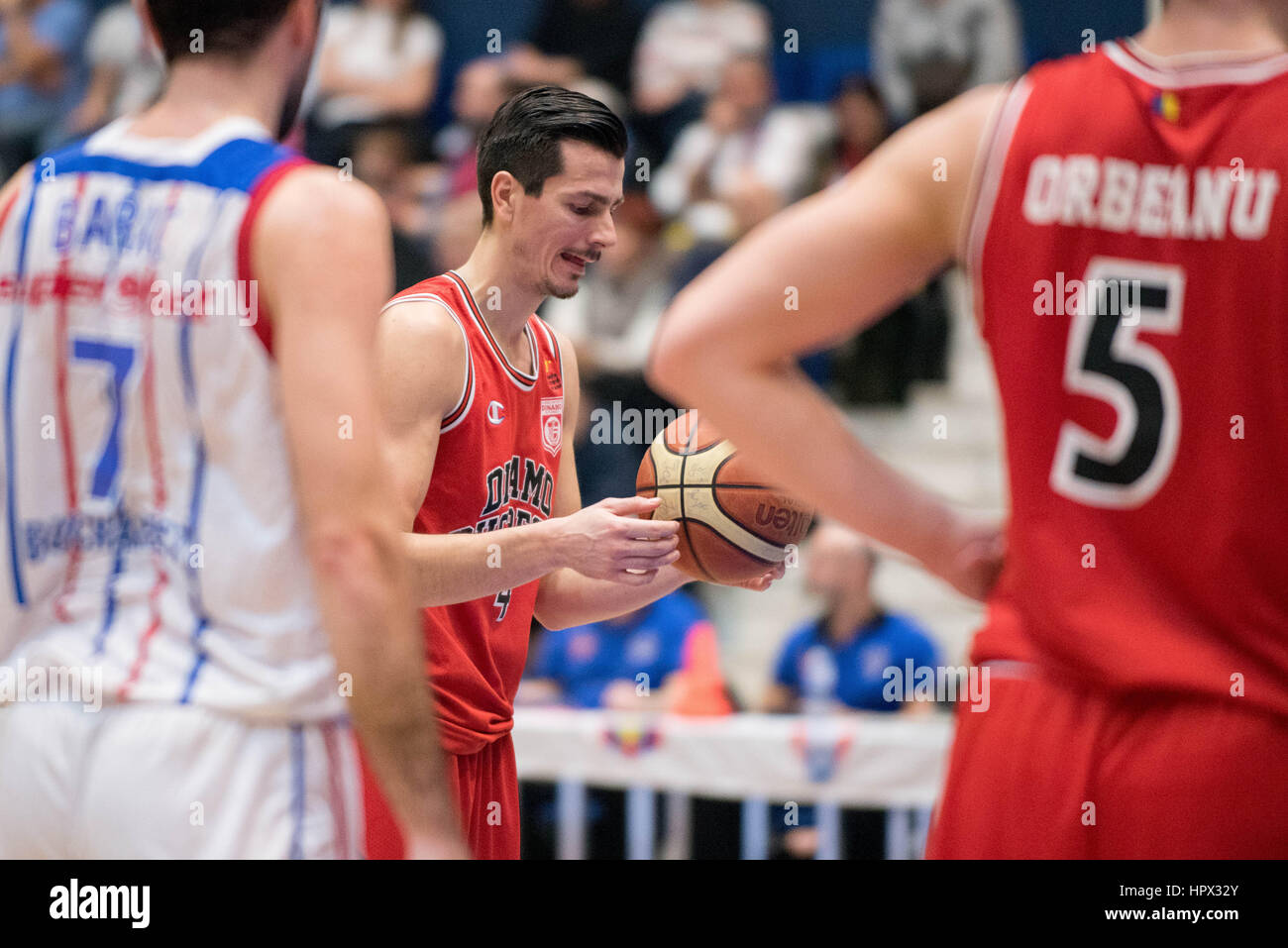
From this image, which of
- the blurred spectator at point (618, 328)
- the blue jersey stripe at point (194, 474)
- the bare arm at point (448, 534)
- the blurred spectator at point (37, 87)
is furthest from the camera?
the blurred spectator at point (37, 87)

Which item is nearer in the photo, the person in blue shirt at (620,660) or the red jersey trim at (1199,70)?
the red jersey trim at (1199,70)

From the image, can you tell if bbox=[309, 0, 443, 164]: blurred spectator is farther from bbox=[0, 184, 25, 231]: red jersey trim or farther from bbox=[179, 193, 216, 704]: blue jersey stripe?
bbox=[179, 193, 216, 704]: blue jersey stripe

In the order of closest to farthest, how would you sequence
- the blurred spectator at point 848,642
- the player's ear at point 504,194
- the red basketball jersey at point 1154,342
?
the red basketball jersey at point 1154,342 < the player's ear at point 504,194 < the blurred spectator at point 848,642

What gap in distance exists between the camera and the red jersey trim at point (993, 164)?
6.27 ft

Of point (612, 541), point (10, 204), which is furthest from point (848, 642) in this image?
point (10, 204)

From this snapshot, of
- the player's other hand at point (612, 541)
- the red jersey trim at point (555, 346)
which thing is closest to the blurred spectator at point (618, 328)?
the red jersey trim at point (555, 346)

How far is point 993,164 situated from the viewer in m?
1.91

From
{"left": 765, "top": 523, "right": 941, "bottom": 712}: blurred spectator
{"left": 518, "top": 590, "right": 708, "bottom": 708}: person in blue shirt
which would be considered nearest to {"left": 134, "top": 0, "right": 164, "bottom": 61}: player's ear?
{"left": 765, "top": 523, "right": 941, "bottom": 712}: blurred spectator

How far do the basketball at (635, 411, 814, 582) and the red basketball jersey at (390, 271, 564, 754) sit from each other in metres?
0.34

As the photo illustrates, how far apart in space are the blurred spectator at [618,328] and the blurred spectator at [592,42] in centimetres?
129

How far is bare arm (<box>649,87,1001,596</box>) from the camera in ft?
6.43

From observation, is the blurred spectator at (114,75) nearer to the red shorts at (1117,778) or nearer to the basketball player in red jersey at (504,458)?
the basketball player in red jersey at (504,458)
